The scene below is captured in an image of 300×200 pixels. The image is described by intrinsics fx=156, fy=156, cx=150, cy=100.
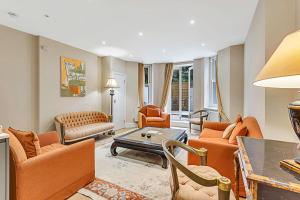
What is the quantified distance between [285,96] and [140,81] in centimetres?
537

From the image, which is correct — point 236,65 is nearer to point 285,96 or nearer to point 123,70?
point 285,96

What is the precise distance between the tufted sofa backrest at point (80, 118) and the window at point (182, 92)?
312cm

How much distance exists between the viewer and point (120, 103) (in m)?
6.20

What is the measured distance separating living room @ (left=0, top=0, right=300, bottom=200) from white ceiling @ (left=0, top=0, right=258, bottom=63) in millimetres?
28

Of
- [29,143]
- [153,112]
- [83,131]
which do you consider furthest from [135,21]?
[153,112]

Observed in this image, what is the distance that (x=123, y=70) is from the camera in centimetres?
637

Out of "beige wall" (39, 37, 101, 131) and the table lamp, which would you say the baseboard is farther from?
the table lamp

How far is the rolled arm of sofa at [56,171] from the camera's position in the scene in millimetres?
1520

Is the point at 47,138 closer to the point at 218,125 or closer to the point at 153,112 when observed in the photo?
the point at 218,125

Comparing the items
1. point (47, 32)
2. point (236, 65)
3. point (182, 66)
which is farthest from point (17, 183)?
point (182, 66)

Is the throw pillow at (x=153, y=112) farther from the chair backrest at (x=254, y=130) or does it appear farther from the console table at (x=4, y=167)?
the console table at (x=4, y=167)

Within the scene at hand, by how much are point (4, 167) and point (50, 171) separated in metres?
0.40

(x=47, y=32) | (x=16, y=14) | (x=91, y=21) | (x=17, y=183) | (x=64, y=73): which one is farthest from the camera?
(x=64, y=73)

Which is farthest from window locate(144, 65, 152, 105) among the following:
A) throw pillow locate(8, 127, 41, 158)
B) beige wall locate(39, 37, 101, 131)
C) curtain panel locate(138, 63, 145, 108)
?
throw pillow locate(8, 127, 41, 158)
